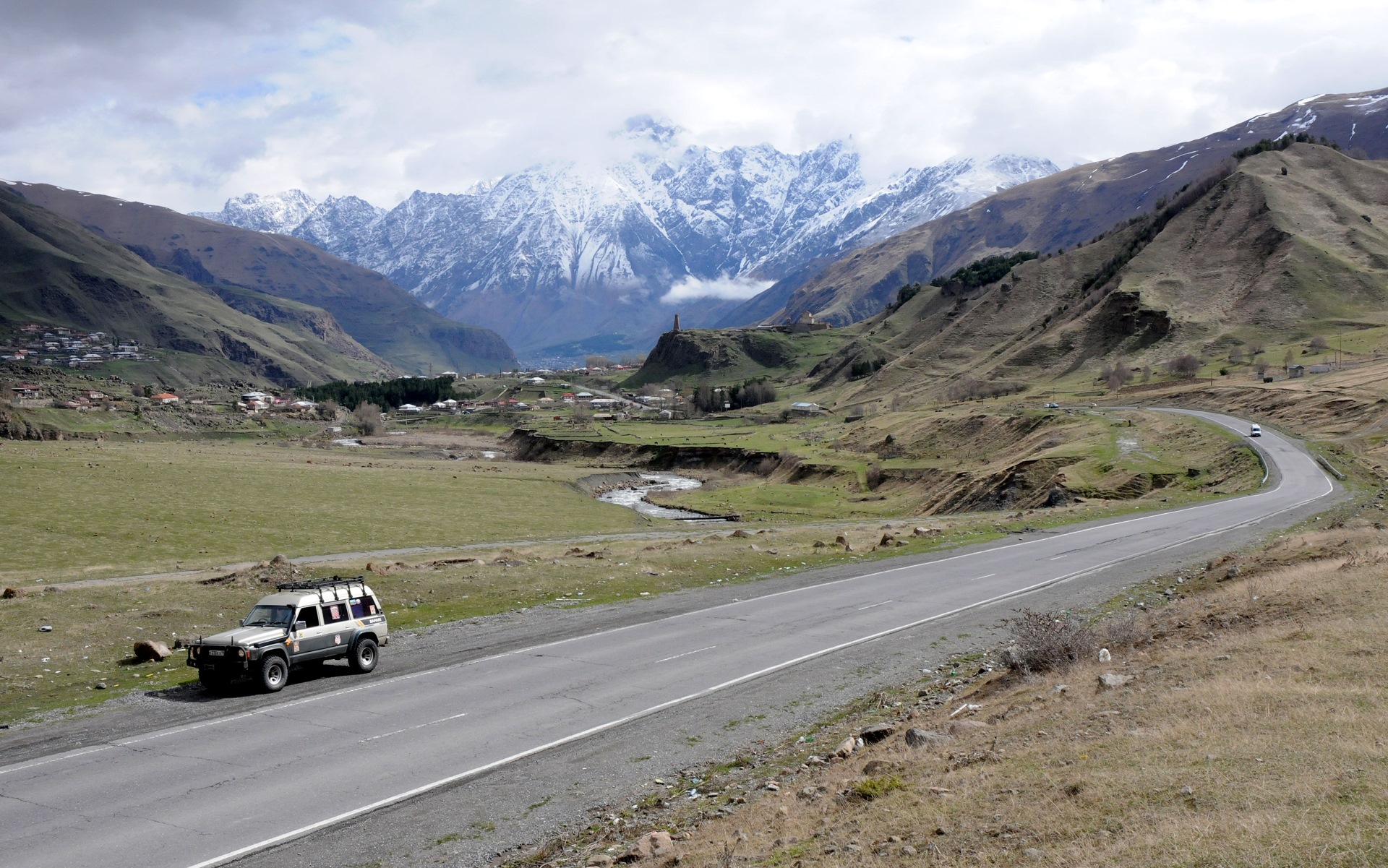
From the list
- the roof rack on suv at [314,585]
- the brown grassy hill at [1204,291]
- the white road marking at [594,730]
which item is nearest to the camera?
the white road marking at [594,730]

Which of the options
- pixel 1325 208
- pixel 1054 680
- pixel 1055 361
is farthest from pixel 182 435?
pixel 1325 208

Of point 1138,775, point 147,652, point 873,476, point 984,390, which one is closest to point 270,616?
point 147,652

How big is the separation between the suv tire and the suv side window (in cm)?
72

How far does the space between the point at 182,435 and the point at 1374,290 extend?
183 m

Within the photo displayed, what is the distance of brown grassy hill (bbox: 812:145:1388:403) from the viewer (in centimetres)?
13650

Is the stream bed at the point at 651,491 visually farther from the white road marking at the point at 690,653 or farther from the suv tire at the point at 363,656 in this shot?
the suv tire at the point at 363,656

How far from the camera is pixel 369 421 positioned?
185 metres

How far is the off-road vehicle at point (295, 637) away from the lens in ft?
68.3

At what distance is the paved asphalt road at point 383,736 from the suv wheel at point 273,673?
24.4 inches

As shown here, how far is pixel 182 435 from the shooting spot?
5551 inches

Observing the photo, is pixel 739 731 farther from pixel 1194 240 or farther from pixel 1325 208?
pixel 1325 208

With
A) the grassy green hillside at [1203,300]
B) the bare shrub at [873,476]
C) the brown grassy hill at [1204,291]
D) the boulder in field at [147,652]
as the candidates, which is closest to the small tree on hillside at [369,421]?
the grassy green hillside at [1203,300]

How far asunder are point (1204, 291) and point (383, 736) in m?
165

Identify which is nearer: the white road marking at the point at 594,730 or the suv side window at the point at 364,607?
the white road marking at the point at 594,730
